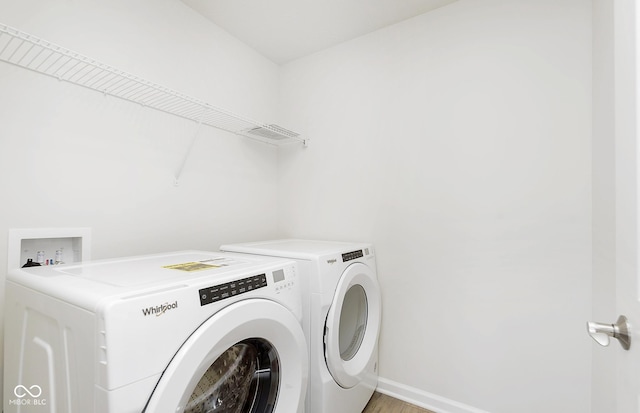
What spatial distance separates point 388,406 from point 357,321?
1.72ft

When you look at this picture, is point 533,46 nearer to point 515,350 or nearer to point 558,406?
point 515,350

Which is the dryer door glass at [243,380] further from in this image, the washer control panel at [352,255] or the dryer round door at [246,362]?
the washer control panel at [352,255]

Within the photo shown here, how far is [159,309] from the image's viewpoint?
0.72 metres

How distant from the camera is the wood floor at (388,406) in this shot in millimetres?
1735

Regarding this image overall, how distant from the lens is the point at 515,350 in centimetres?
154

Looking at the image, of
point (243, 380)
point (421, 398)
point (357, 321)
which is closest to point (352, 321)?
point (357, 321)

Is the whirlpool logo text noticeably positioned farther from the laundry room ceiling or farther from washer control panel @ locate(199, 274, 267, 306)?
the laundry room ceiling

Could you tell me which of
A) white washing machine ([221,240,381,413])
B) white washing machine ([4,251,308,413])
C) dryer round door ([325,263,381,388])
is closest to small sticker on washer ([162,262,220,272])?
white washing machine ([4,251,308,413])

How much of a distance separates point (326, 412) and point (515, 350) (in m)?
1.03

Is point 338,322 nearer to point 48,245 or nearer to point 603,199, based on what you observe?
point 603,199

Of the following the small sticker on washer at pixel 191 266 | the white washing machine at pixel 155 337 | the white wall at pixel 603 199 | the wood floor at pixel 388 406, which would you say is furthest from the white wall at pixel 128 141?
the white wall at pixel 603 199

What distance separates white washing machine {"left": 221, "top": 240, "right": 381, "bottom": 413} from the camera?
4.43 feet

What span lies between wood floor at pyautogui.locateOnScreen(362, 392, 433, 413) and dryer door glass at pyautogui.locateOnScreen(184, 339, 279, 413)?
0.91 m

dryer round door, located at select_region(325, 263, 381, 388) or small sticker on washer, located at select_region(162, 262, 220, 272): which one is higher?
small sticker on washer, located at select_region(162, 262, 220, 272)
